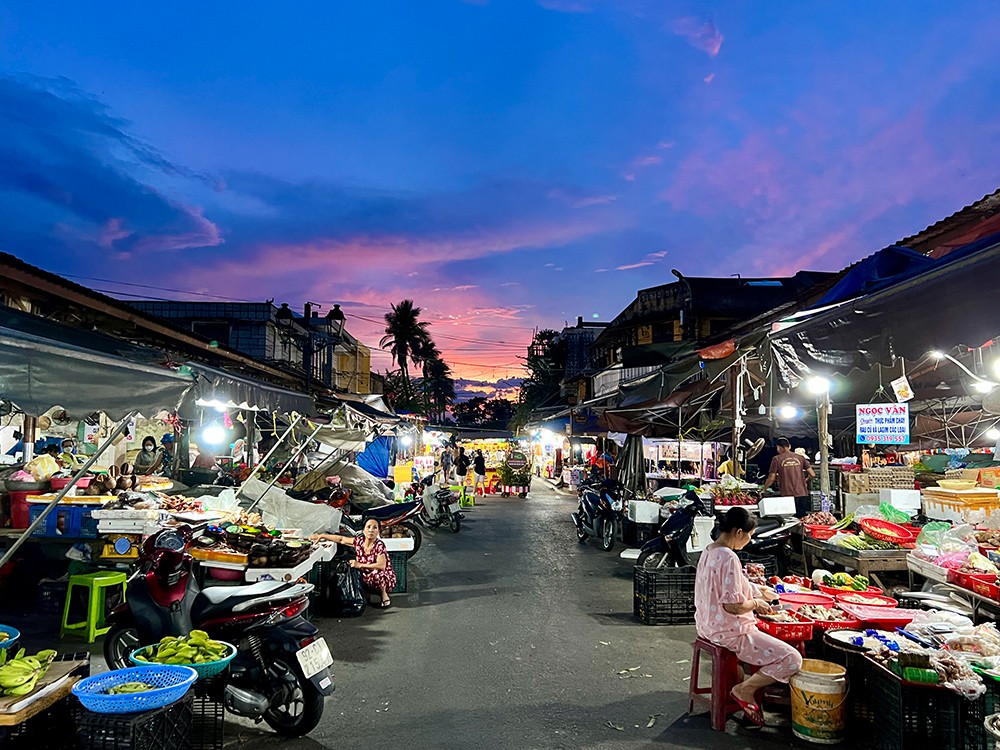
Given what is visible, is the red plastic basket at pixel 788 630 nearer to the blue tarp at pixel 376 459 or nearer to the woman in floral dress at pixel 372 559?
the woman in floral dress at pixel 372 559

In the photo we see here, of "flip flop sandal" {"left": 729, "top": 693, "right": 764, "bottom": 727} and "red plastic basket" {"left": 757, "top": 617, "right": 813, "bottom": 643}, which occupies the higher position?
"red plastic basket" {"left": 757, "top": 617, "right": 813, "bottom": 643}

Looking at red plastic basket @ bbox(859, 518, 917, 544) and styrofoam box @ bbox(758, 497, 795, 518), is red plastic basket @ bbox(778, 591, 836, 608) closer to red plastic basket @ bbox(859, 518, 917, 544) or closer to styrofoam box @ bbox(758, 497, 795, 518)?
red plastic basket @ bbox(859, 518, 917, 544)

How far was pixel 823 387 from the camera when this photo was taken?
8523mm

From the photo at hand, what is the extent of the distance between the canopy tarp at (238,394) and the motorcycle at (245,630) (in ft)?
4.27

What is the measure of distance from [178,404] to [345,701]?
114 inches

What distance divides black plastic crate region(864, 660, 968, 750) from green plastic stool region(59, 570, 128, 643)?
288 inches

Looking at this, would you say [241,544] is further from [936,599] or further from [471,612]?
[936,599]

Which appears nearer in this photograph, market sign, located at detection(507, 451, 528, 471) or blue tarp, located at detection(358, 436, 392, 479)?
blue tarp, located at detection(358, 436, 392, 479)

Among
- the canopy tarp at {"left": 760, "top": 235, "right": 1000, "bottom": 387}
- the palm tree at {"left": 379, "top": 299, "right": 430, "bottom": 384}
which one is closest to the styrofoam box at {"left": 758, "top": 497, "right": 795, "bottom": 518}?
the canopy tarp at {"left": 760, "top": 235, "right": 1000, "bottom": 387}

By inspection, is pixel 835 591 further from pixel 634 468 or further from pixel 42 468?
pixel 42 468

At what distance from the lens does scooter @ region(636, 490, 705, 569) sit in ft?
30.2

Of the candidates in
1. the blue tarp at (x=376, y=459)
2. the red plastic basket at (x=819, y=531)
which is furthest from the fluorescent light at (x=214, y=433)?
the red plastic basket at (x=819, y=531)

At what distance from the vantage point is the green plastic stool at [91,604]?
7023 millimetres

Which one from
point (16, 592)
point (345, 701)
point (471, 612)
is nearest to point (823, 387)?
point (471, 612)
